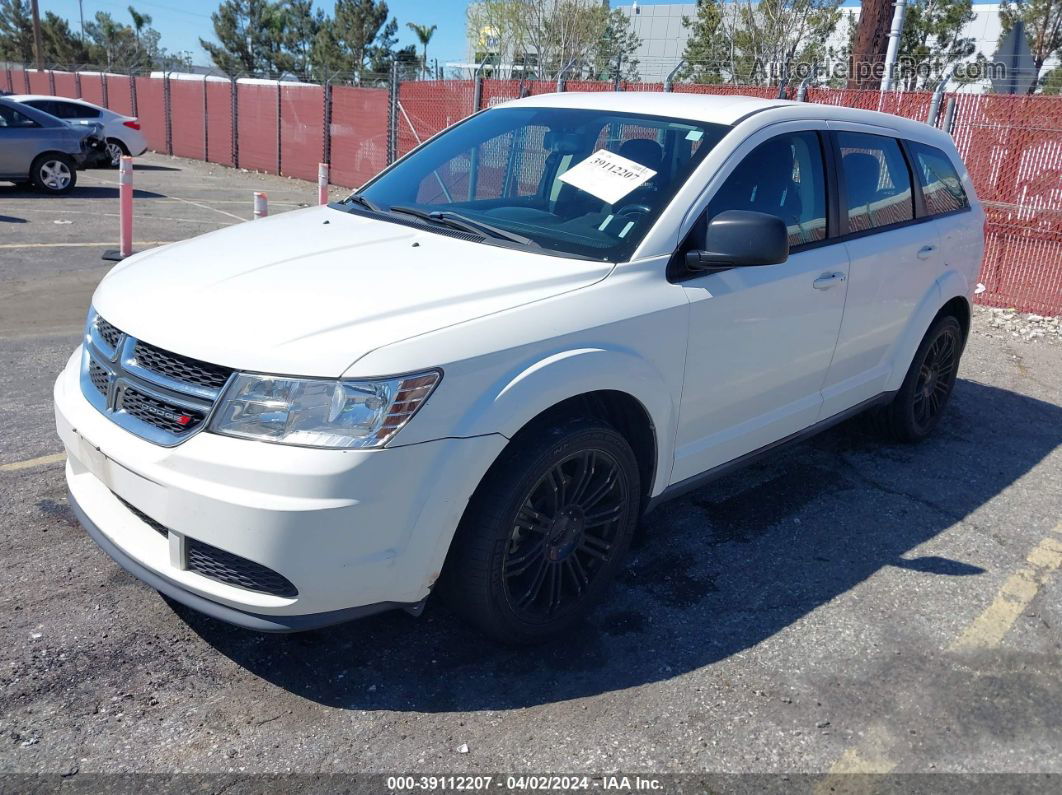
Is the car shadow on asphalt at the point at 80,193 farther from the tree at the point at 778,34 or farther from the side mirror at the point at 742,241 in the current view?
the side mirror at the point at 742,241

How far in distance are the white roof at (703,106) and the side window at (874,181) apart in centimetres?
13

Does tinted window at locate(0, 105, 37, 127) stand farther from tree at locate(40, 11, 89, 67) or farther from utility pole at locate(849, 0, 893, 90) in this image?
tree at locate(40, 11, 89, 67)

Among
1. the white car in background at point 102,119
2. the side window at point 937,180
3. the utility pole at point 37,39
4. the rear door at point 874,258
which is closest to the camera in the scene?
the rear door at point 874,258

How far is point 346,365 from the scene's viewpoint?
257 cm

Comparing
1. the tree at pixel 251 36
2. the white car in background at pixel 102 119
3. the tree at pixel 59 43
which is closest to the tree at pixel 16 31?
the tree at pixel 59 43

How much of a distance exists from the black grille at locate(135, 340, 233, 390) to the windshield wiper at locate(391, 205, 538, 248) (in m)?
1.24

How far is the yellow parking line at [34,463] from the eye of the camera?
4.37 meters

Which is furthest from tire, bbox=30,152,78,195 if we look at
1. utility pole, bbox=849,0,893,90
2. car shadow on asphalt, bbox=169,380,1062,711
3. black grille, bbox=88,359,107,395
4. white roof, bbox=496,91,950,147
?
car shadow on asphalt, bbox=169,380,1062,711

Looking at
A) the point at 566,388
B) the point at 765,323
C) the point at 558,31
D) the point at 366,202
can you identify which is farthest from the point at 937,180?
the point at 558,31

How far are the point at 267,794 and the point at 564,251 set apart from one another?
6.62 ft

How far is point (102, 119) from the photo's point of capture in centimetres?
1978

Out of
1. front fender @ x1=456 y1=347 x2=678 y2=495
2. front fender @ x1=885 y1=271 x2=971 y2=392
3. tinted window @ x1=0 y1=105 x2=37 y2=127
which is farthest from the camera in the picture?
tinted window @ x1=0 y1=105 x2=37 y2=127

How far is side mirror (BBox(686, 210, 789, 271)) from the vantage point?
3.31m

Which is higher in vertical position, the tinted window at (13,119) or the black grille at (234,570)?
the tinted window at (13,119)
